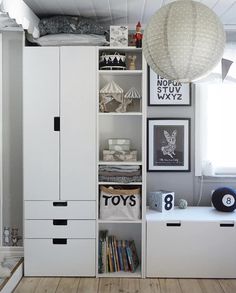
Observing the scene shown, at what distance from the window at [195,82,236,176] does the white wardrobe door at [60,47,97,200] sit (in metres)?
1.06

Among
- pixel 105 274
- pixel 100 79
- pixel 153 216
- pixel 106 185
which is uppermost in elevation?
pixel 100 79

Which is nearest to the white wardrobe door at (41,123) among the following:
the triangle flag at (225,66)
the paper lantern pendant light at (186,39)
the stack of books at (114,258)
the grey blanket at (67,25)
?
the grey blanket at (67,25)

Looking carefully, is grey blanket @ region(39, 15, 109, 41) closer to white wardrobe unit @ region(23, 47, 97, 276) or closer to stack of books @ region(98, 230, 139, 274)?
white wardrobe unit @ region(23, 47, 97, 276)

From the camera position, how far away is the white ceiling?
317cm

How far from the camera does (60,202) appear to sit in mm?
3525

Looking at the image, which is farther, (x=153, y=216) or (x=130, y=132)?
(x=130, y=132)

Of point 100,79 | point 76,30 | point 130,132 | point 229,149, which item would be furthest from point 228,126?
point 76,30

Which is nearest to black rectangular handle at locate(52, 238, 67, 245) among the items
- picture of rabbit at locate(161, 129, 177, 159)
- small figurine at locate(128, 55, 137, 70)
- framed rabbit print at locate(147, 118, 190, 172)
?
framed rabbit print at locate(147, 118, 190, 172)

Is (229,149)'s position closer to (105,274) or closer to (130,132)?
(130,132)

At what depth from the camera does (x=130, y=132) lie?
386 centimetres

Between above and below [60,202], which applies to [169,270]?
below

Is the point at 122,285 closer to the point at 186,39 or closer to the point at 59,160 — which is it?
the point at 59,160

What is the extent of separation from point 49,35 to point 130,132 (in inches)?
44.5

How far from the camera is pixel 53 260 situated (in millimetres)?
3531
